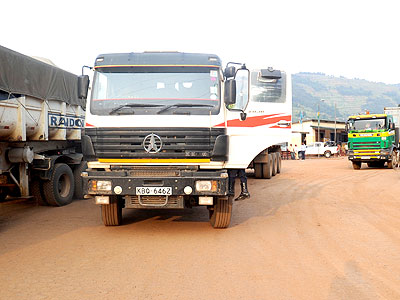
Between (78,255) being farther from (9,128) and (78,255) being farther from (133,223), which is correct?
(9,128)

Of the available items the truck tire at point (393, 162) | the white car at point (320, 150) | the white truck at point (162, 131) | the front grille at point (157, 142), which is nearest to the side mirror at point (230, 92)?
the white truck at point (162, 131)

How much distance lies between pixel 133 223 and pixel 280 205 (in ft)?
12.5

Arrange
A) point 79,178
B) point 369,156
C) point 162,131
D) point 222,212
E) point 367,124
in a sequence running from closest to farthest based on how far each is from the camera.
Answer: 1. point 162,131
2. point 222,212
3. point 79,178
4. point 369,156
5. point 367,124

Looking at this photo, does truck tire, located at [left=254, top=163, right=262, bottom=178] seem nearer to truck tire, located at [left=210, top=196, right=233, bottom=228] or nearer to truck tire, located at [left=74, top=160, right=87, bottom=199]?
truck tire, located at [left=74, top=160, right=87, bottom=199]

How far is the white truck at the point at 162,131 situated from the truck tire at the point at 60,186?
3116mm

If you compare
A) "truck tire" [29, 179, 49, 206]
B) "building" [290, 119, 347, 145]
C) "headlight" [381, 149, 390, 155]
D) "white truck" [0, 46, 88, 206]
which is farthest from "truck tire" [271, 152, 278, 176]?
"building" [290, 119, 347, 145]

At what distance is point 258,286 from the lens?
4.31m

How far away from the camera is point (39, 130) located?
346 inches

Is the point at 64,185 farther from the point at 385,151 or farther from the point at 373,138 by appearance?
the point at 385,151

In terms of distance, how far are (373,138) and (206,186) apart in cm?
1766

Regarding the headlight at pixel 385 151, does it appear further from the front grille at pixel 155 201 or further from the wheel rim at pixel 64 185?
the front grille at pixel 155 201

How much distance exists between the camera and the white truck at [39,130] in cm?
768

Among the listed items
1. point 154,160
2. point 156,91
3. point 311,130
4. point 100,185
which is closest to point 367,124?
point 156,91

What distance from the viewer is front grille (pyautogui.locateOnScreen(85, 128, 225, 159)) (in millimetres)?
6305
